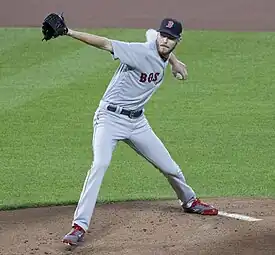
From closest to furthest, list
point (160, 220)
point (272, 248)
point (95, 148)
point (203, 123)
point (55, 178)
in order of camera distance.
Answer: point (272, 248) < point (95, 148) < point (160, 220) < point (55, 178) < point (203, 123)

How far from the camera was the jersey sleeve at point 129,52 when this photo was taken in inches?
245

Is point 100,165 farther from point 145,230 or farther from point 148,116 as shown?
point 148,116

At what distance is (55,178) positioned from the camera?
27.9 feet

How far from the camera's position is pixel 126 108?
256 inches

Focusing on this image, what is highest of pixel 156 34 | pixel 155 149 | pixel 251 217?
pixel 156 34

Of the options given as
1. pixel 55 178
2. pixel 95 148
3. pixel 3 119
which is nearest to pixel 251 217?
pixel 95 148

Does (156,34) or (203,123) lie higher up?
(156,34)

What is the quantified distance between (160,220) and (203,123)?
14.2 ft

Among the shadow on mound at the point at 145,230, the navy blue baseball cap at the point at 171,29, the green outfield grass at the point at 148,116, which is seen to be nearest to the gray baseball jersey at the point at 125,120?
the navy blue baseball cap at the point at 171,29

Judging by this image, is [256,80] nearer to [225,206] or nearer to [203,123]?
[203,123]

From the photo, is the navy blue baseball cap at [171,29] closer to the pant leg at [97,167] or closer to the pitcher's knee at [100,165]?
the pant leg at [97,167]

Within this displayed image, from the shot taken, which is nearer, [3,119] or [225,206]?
[225,206]

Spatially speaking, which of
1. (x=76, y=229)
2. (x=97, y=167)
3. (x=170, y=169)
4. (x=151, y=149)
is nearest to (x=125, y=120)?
(x=151, y=149)

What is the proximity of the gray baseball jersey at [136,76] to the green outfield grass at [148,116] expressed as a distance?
1.50m
